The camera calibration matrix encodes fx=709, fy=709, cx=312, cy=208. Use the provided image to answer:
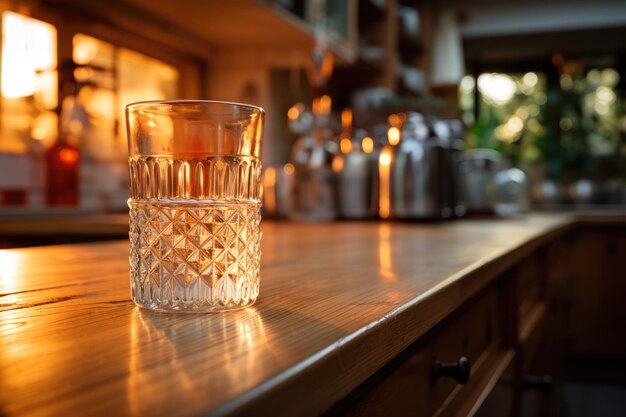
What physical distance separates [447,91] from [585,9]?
112 centimetres

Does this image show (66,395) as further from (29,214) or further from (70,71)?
(70,71)

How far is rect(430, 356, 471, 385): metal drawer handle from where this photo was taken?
56cm

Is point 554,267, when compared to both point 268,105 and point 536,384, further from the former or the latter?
point 268,105

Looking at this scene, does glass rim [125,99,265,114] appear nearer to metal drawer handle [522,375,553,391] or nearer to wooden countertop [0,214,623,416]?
wooden countertop [0,214,623,416]

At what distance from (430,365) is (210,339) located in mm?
310

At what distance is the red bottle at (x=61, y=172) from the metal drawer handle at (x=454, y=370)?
161 cm

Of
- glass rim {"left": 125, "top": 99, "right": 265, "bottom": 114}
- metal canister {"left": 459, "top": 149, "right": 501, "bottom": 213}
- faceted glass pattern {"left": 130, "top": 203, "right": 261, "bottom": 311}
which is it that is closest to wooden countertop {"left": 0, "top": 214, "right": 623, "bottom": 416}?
faceted glass pattern {"left": 130, "top": 203, "right": 261, "bottom": 311}

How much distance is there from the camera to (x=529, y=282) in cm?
140

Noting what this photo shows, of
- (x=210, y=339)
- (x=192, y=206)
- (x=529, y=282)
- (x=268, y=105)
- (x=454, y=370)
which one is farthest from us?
(x=268, y=105)

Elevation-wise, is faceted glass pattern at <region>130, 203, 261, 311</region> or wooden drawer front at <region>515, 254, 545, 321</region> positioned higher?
faceted glass pattern at <region>130, 203, 261, 311</region>

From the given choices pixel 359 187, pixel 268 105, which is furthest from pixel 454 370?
pixel 268 105

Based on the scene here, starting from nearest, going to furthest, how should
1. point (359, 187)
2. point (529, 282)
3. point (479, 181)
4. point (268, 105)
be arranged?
point (529, 282) < point (359, 187) < point (479, 181) < point (268, 105)

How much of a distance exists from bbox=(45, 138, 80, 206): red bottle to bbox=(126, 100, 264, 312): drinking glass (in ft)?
5.39

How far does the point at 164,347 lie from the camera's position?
29cm
